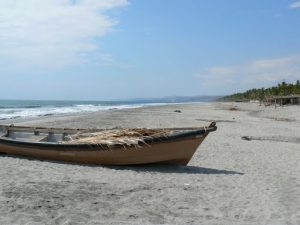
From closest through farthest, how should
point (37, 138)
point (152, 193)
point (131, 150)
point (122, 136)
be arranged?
point (152, 193)
point (131, 150)
point (122, 136)
point (37, 138)

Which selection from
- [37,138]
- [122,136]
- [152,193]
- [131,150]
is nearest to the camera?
[152,193]

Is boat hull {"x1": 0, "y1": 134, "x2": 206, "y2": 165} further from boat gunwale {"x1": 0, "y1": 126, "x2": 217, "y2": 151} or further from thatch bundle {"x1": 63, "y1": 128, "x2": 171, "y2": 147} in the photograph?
thatch bundle {"x1": 63, "y1": 128, "x2": 171, "y2": 147}

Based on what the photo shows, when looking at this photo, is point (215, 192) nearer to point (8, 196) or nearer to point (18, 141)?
point (8, 196)

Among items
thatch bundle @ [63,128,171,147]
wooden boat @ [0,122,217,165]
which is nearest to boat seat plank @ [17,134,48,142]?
wooden boat @ [0,122,217,165]

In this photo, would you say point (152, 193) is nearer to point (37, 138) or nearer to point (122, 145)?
point (122, 145)

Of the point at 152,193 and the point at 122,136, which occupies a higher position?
the point at 122,136

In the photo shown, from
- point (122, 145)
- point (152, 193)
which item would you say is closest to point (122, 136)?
point (122, 145)

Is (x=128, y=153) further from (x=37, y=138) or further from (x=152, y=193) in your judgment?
(x=37, y=138)

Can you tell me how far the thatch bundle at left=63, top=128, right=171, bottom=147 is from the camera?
10.3 m

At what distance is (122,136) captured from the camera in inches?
424

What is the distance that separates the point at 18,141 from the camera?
38.0 feet

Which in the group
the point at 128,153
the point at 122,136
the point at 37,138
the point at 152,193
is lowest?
the point at 152,193

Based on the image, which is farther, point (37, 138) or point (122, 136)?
point (37, 138)

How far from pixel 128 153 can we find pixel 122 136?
1.71ft
